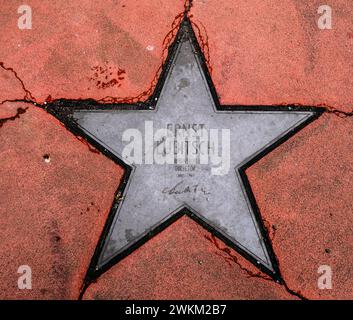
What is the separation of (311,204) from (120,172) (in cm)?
146

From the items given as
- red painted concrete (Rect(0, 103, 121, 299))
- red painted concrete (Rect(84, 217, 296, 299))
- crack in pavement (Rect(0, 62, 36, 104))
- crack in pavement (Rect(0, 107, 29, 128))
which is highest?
crack in pavement (Rect(0, 62, 36, 104))

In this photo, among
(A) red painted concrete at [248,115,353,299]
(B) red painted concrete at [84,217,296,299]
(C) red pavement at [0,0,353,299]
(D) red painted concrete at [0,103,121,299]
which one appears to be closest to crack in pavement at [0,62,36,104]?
(C) red pavement at [0,0,353,299]

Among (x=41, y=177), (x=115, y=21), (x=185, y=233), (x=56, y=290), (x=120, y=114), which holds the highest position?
(x=115, y=21)

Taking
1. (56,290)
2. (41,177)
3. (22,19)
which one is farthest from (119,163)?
(22,19)

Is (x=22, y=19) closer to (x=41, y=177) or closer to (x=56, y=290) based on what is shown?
(x=41, y=177)

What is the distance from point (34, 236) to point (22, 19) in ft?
5.42

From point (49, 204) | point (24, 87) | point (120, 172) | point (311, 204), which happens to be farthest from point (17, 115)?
point (311, 204)

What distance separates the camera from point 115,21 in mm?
3459

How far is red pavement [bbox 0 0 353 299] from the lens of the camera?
11.0 ft

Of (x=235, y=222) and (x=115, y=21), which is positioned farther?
(x=115, y=21)
